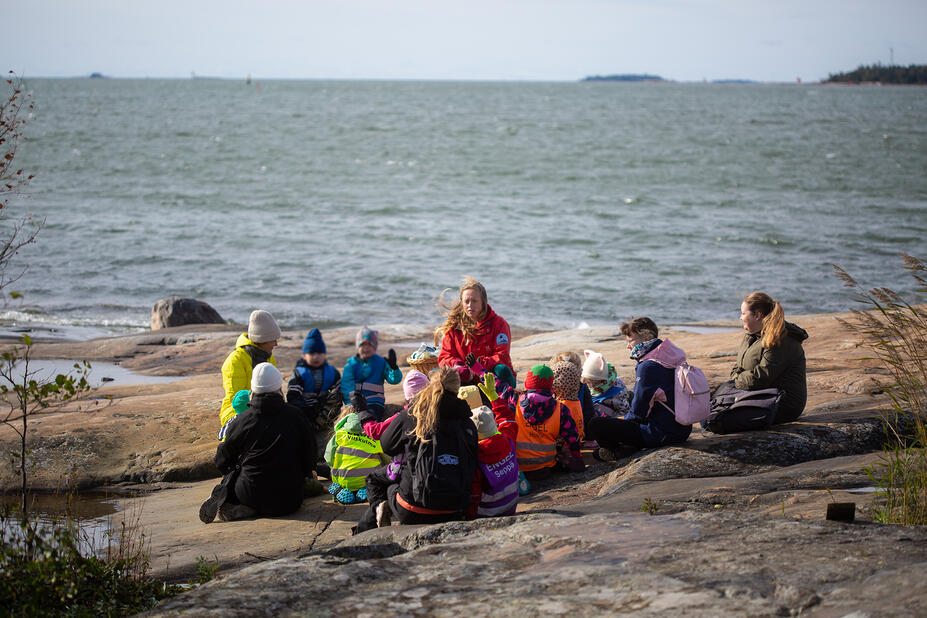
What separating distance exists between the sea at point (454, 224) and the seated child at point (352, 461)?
993cm

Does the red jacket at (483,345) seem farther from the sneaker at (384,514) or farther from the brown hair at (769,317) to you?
the sneaker at (384,514)

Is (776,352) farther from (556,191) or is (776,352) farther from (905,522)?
(556,191)

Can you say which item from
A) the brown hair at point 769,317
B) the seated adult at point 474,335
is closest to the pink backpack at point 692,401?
the brown hair at point 769,317

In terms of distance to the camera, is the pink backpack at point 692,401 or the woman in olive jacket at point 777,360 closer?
the pink backpack at point 692,401

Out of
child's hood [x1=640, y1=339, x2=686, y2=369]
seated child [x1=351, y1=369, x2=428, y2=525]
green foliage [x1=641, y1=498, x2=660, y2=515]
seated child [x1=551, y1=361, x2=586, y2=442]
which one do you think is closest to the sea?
seated child [x1=351, y1=369, x2=428, y2=525]

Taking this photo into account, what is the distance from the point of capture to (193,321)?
16266mm

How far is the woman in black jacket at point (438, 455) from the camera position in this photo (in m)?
5.47

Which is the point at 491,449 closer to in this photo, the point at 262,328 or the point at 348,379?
the point at 348,379

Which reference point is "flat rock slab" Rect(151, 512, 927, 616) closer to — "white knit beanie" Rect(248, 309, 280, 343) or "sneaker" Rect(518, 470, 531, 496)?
"sneaker" Rect(518, 470, 531, 496)

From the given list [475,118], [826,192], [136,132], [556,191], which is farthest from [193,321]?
[475,118]

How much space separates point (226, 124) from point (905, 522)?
83.5 metres

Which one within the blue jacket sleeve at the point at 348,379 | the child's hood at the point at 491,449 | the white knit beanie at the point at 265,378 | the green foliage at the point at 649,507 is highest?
the white knit beanie at the point at 265,378

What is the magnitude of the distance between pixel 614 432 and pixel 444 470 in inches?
80.2

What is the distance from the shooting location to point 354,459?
681 cm
